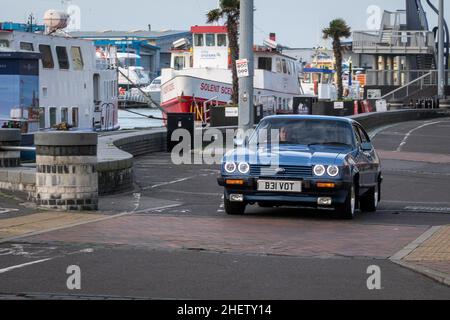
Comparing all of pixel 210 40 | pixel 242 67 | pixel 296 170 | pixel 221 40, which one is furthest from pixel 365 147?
pixel 210 40

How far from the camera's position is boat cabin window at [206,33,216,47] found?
195ft

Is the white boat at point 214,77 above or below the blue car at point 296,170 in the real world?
above

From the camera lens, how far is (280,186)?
48.6 ft

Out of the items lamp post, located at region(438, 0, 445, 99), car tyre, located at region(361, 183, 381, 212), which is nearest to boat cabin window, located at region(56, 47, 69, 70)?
car tyre, located at region(361, 183, 381, 212)

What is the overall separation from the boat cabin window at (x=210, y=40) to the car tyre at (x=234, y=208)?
4434cm

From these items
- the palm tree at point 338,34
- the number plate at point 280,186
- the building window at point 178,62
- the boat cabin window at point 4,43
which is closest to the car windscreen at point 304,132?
the number plate at point 280,186

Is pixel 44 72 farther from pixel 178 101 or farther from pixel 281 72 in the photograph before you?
pixel 281 72

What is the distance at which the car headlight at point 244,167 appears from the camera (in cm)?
1507

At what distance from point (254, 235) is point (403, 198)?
7017 mm

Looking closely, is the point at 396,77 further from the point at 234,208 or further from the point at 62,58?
the point at 234,208

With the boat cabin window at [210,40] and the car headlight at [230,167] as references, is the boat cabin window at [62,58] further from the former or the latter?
the car headlight at [230,167]
